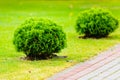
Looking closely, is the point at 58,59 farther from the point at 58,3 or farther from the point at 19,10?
the point at 58,3

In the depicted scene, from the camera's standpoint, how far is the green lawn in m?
11.3

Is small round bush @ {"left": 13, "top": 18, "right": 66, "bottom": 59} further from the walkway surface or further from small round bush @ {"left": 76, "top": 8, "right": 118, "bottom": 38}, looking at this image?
small round bush @ {"left": 76, "top": 8, "right": 118, "bottom": 38}

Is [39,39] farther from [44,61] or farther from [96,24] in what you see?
[96,24]

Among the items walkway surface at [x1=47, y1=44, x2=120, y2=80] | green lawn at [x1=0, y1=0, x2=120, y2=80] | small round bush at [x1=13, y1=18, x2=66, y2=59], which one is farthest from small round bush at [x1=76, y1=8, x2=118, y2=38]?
small round bush at [x1=13, y1=18, x2=66, y2=59]

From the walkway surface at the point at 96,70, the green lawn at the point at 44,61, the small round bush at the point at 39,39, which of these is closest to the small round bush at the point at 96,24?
the green lawn at the point at 44,61

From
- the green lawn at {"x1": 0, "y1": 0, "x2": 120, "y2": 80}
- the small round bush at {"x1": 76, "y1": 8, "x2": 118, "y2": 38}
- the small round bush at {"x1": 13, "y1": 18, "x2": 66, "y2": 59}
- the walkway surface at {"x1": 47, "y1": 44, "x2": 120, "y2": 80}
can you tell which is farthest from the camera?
the small round bush at {"x1": 76, "y1": 8, "x2": 118, "y2": 38}

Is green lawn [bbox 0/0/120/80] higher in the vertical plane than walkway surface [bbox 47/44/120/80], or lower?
higher

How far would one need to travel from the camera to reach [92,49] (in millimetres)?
14078

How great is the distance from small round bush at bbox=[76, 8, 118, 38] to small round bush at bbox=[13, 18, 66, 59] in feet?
11.9

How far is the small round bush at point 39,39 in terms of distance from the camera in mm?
12180

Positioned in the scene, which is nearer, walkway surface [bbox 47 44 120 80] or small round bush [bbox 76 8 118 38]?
walkway surface [bbox 47 44 120 80]

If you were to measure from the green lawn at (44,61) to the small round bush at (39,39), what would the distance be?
0.88 feet

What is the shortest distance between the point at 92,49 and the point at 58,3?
1645 centimetres

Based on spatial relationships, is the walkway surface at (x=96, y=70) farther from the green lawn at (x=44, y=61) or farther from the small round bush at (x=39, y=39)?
the small round bush at (x=39, y=39)
